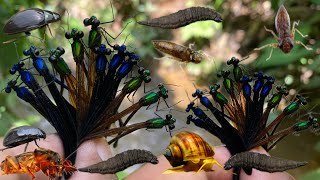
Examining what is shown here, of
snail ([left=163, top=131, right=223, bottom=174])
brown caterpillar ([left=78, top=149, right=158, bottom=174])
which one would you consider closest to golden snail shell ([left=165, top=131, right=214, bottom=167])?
Answer: snail ([left=163, top=131, right=223, bottom=174])

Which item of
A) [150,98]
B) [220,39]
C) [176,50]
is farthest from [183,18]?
[220,39]

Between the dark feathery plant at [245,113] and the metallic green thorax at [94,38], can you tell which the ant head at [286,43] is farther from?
the metallic green thorax at [94,38]

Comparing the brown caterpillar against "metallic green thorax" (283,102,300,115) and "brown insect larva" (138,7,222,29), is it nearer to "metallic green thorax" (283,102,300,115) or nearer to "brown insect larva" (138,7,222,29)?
"brown insect larva" (138,7,222,29)

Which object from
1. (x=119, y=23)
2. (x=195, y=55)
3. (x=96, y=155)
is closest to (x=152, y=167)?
(x=96, y=155)

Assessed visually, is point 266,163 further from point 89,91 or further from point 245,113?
point 89,91

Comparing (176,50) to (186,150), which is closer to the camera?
(186,150)

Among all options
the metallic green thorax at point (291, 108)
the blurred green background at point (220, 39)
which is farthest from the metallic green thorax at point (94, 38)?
the blurred green background at point (220, 39)
